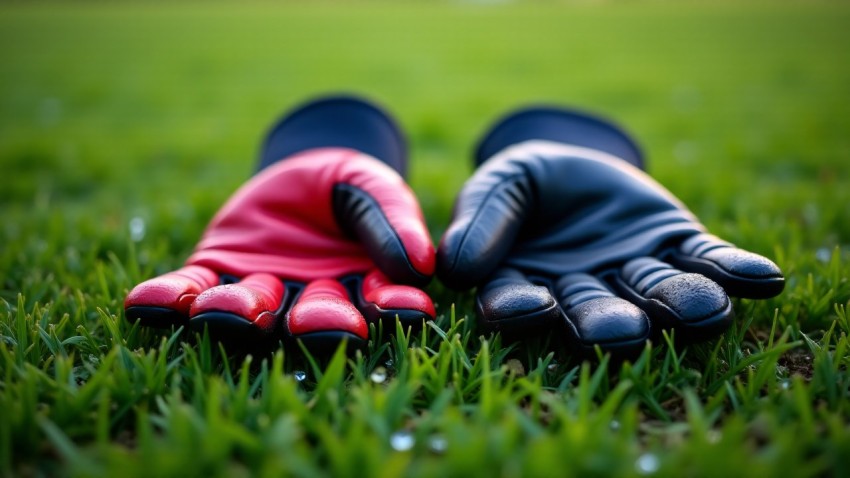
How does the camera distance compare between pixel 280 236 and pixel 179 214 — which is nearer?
pixel 280 236

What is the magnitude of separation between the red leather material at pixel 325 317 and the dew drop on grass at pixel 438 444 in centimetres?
29

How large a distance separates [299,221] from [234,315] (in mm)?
519

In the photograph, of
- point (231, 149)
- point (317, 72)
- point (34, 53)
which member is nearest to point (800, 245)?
point (231, 149)

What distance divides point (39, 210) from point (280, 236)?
1.42 metres

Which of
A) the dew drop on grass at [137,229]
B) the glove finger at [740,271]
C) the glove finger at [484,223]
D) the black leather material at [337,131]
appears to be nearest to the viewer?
the glove finger at [740,271]

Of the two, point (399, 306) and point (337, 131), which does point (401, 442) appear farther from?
point (337, 131)

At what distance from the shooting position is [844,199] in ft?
7.69

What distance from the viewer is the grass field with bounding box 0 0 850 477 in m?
0.97

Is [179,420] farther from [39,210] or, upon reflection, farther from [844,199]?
[844,199]

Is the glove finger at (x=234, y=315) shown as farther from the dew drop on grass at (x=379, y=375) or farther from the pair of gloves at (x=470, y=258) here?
the dew drop on grass at (x=379, y=375)

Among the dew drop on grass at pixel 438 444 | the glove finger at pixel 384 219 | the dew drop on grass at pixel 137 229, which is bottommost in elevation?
the dew drop on grass at pixel 137 229

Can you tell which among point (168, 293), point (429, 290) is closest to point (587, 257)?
point (429, 290)

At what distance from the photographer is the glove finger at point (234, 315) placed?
122cm

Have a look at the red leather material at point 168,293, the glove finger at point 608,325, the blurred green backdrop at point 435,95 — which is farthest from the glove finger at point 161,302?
the blurred green backdrop at point 435,95
